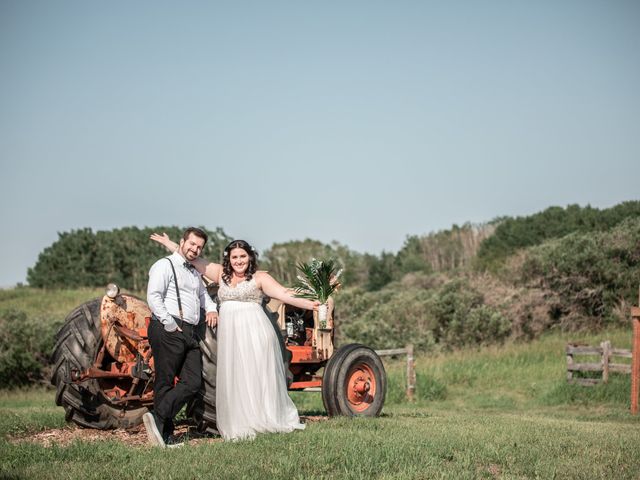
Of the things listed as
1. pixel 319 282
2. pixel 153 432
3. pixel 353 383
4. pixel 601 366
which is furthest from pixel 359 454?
pixel 601 366

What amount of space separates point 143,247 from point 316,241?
1617cm

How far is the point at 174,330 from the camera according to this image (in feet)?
27.9

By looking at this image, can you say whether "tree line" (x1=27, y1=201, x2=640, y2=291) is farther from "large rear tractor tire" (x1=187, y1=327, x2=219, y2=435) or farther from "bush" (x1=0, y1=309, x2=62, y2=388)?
"large rear tractor tire" (x1=187, y1=327, x2=219, y2=435)

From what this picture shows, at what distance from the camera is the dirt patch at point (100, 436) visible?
8.56 metres

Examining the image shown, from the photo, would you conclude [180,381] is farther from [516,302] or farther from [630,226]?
[630,226]

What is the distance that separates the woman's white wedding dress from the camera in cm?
866

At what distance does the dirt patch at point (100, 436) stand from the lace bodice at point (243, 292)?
157 centimetres

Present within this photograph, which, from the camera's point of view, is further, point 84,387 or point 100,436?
point 84,387

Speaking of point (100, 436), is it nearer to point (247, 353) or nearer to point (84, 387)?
point (84, 387)

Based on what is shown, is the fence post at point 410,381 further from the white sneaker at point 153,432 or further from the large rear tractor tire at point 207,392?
the white sneaker at point 153,432

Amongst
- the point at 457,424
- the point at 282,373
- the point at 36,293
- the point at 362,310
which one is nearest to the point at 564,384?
the point at 457,424

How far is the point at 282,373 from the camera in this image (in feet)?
29.9

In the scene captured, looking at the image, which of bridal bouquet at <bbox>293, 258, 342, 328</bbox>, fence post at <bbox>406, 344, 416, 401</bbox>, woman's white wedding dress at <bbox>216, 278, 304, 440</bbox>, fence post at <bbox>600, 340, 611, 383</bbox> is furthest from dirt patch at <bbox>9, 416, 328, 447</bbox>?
fence post at <bbox>600, 340, 611, 383</bbox>

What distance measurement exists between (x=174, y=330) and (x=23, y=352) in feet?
73.6
